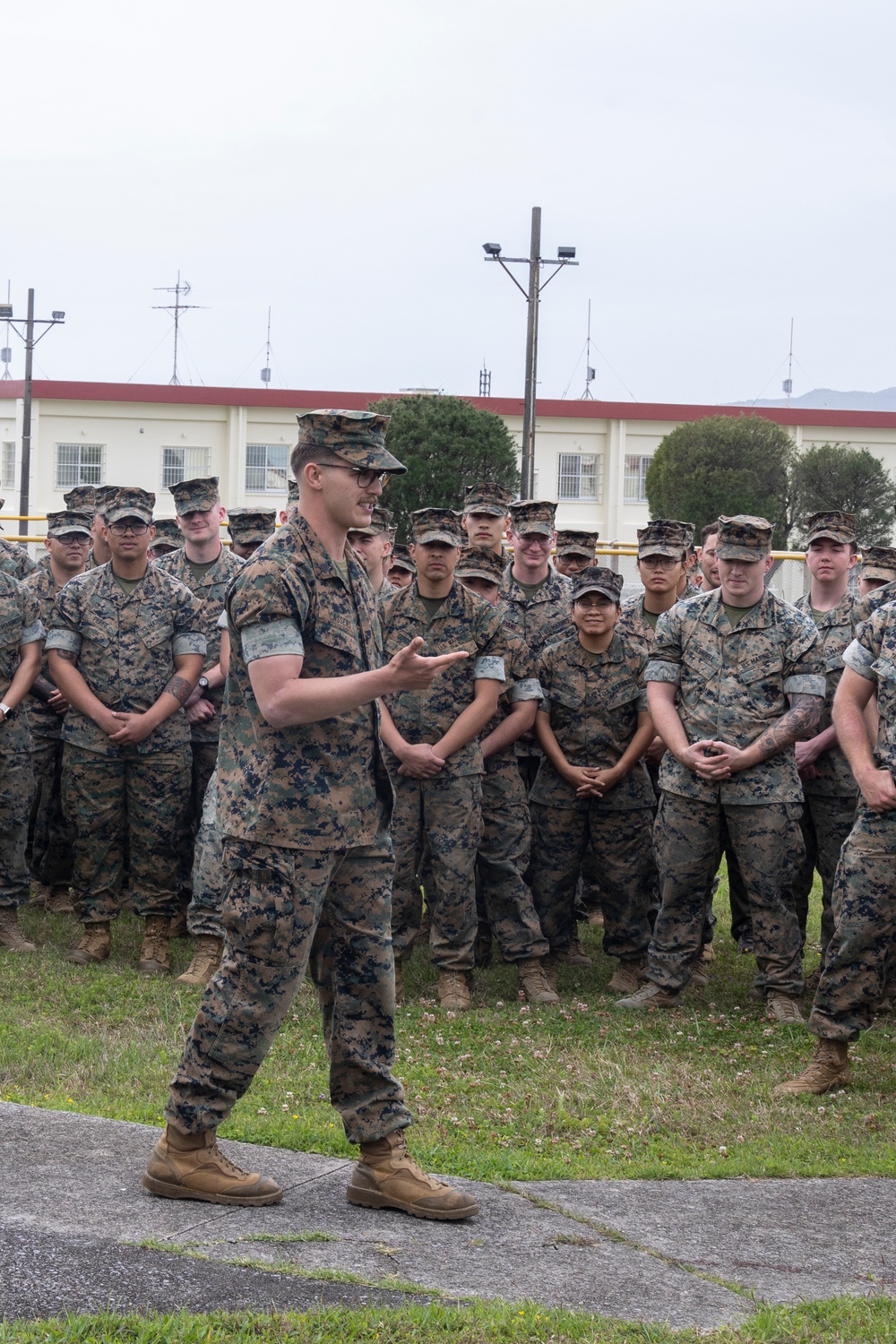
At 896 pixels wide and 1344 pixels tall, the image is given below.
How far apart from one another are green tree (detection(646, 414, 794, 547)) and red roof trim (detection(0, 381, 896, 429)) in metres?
6.61

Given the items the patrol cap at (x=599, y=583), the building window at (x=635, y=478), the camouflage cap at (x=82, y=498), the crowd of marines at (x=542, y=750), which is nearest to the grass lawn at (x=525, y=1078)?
the crowd of marines at (x=542, y=750)

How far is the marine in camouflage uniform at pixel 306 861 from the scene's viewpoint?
4047 millimetres

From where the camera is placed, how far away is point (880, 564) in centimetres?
819

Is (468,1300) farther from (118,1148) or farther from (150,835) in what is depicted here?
(150,835)

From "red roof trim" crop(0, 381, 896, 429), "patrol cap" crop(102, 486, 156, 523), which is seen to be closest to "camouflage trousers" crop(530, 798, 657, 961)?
"patrol cap" crop(102, 486, 156, 523)

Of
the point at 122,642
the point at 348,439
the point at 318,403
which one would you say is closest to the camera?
the point at 348,439

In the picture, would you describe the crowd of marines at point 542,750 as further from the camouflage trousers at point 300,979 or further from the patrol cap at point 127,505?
the camouflage trousers at point 300,979

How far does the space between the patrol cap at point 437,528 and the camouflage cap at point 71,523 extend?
287cm

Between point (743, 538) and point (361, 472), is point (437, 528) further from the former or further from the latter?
point (361, 472)

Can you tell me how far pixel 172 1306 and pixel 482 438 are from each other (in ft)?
102

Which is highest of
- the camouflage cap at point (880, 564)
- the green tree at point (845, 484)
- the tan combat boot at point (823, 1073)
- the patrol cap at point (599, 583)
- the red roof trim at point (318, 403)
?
the red roof trim at point (318, 403)

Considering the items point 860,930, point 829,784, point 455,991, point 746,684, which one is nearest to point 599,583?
point 746,684

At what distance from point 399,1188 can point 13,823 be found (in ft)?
15.2

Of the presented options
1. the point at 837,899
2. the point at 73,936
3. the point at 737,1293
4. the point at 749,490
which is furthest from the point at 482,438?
the point at 737,1293
